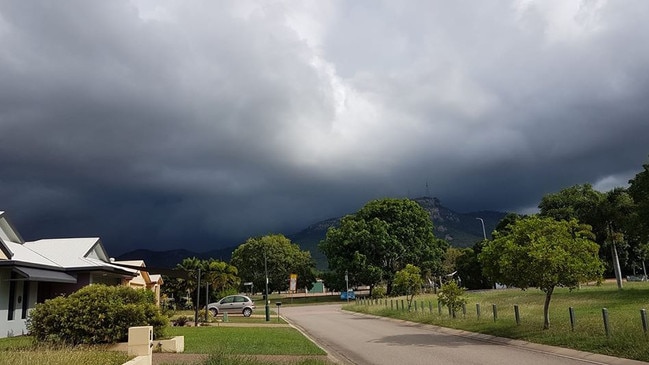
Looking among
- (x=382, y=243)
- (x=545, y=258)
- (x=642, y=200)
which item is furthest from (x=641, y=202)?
(x=382, y=243)

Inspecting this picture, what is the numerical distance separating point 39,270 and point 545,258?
71.0ft

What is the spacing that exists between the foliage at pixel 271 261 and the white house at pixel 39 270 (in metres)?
53.6

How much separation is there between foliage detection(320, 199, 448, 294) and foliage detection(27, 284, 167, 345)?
48264 millimetres

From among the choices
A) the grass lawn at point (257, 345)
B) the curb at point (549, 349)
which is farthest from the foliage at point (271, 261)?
the curb at point (549, 349)

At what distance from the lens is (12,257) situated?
75.5 ft

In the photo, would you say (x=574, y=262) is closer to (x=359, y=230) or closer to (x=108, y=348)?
(x=108, y=348)

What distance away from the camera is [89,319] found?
16031 millimetres

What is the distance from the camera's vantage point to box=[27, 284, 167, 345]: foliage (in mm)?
15883

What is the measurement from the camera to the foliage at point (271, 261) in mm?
88875

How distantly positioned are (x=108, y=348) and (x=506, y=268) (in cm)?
1349

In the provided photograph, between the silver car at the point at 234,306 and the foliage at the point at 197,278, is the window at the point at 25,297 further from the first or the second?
the silver car at the point at 234,306

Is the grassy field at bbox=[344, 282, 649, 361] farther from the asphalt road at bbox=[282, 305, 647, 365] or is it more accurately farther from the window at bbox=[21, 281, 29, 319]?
the window at bbox=[21, 281, 29, 319]

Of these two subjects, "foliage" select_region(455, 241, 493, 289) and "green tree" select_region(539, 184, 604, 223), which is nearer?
"green tree" select_region(539, 184, 604, 223)

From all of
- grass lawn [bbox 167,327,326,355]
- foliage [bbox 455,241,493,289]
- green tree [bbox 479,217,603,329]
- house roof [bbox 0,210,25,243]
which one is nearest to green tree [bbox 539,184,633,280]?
green tree [bbox 479,217,603,329]
